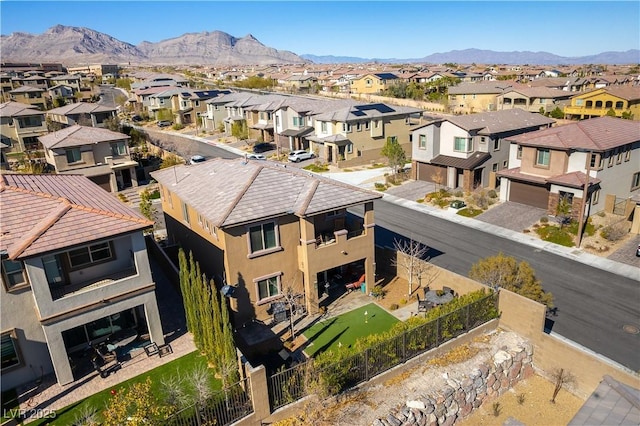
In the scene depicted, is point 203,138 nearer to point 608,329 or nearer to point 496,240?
point 496,240

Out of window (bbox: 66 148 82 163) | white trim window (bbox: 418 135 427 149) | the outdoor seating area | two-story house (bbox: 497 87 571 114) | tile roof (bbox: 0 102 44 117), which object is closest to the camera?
the outdoor seating area

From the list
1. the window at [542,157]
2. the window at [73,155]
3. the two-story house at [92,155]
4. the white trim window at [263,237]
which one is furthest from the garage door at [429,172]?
the window at [73,155]

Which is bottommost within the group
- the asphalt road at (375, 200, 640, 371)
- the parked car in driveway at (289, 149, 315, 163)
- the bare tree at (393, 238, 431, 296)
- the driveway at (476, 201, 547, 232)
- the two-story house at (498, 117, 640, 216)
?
the asphalt road at (375, 200, 640, 371)

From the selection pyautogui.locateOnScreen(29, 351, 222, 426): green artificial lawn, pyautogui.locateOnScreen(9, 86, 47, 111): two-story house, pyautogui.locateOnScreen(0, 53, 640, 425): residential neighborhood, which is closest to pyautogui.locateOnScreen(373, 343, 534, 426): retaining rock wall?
pyautogui.locateOnScreen(0, 53, 640, 425): residential neighborhood

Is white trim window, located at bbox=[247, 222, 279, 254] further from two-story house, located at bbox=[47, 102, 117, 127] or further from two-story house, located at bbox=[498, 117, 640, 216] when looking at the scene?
two-story house, located at bbox=[47, 102, 117, 127]

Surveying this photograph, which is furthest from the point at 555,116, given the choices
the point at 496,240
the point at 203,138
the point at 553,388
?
the point at 553,388

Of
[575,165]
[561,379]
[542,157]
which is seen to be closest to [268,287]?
[561,379]

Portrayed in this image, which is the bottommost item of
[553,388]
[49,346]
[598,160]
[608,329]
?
[553,388]
